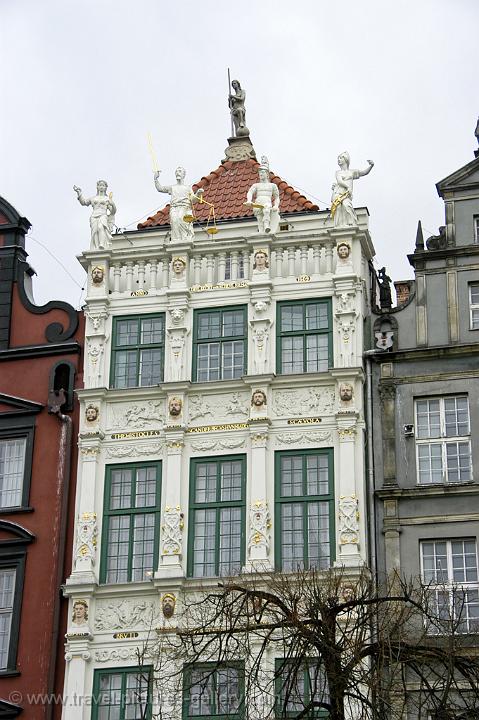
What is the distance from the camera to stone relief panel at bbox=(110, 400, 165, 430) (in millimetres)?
34281

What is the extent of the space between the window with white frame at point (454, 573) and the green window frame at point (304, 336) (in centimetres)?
473

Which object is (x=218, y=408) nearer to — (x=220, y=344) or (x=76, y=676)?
(x=220, y=344)

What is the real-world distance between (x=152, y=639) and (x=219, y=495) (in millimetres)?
3370

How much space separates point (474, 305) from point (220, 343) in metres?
5.67

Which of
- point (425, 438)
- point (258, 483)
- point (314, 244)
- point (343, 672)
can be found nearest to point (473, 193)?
point (314, 244)

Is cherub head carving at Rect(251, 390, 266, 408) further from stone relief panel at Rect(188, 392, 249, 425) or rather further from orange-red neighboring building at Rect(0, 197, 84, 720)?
orange-red neighboring building at Rect(0, 197, 84, 720)

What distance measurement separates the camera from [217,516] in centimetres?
3300

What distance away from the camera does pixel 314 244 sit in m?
35.2

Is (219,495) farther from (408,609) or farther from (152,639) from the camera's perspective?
(408,609)

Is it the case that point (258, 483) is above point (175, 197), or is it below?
below

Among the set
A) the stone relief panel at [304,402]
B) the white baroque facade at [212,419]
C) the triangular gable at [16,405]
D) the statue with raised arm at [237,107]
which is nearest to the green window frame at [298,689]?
the white baroque facade at [212,419]

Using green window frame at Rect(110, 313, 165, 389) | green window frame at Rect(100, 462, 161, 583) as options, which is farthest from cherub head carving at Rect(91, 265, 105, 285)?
green window frame at Rect(100, 462, 161, 583)

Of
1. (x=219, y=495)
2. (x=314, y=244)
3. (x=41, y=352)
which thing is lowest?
(x=219, y=495)

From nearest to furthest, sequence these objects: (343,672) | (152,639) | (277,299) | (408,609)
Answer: (343,672) < (408,609) < (152,639) < (277,299)
